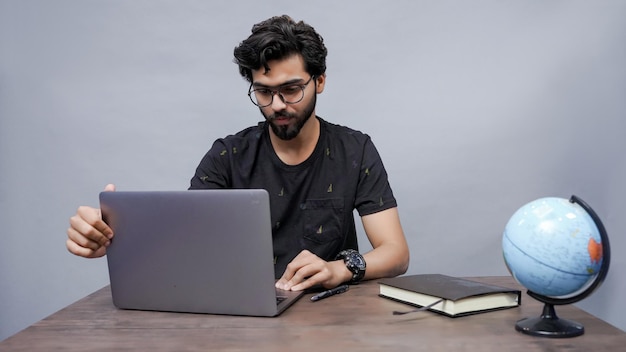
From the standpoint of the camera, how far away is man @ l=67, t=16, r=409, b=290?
80.3 inches

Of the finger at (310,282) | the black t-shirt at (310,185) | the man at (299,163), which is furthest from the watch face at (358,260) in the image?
the black t-shirt at (310,185)

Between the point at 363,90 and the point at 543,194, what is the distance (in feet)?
3.12

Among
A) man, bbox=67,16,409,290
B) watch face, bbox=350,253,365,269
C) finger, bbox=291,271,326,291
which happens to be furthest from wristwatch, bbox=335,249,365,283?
man, bbox=67,16,409,290

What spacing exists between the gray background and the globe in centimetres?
165

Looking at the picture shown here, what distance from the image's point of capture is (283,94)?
2.05 m

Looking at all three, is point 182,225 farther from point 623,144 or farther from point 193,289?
point 623,144

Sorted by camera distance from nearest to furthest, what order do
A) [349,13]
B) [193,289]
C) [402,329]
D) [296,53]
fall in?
[402,329]
[193,289]
[296,53]
[349,13]

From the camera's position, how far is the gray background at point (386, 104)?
2.77 m

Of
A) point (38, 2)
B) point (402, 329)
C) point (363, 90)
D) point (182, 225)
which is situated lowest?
point (402, 329)

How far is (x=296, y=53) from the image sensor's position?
208cm

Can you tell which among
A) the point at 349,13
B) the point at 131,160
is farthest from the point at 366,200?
the point at 131,160

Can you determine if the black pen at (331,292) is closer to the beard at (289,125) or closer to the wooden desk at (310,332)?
the wooden desk at (310,332)

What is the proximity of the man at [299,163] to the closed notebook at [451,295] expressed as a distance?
457 millimetres

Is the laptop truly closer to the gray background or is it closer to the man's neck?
the man's neck
